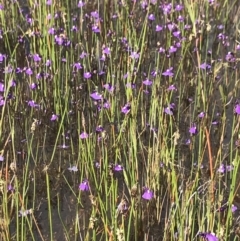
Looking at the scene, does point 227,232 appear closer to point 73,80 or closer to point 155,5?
point 73,80

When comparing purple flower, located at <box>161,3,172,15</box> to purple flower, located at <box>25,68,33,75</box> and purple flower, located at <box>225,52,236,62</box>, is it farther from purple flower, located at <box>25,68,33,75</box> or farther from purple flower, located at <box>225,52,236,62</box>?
purple flower, located at <box>25,68,33,75</box>

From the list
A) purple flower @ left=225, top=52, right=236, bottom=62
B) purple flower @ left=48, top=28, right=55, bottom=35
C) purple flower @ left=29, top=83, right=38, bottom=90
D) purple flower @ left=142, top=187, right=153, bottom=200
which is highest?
purple flower @ left=48, top=28, right=55, bottom=35

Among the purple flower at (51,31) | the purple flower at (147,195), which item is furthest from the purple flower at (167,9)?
the purple flower at (147,195)

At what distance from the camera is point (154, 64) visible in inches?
148

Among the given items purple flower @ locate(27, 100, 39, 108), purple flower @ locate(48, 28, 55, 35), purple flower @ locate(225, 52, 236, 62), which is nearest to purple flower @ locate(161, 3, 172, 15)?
purple flower @ locate(225, 52, 236, 62)

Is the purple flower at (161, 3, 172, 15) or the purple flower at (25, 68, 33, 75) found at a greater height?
the purple flower at (161, 3, 172, 15)

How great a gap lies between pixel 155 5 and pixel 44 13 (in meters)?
1.07

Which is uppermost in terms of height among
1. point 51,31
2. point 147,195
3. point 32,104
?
point 51,31

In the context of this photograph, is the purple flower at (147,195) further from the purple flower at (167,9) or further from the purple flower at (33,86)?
the purple flower at (167,9)

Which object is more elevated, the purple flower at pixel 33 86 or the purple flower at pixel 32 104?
the purple flower at pixel 33 86


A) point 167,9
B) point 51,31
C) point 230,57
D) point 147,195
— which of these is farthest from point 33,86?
point 167,9

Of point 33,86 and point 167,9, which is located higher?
point 167,9

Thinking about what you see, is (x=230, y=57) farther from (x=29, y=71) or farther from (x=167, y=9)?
(x=29, y=71)

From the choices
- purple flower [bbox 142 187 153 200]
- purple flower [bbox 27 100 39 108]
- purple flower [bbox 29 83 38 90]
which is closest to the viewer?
purple flower [bbox 142 187 153 200]
